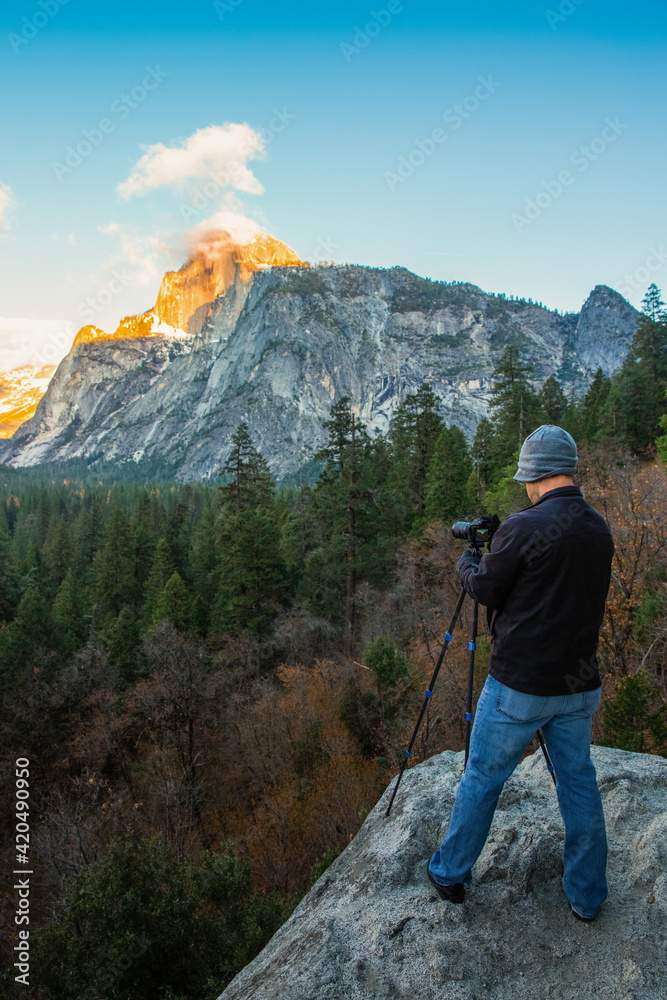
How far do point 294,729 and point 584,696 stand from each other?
19.9 meters

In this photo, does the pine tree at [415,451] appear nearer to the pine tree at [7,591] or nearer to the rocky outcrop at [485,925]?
the rocky outcrop at [485,925]

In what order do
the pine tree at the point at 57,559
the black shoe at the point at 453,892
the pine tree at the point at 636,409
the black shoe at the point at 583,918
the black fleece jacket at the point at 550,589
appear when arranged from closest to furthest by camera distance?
1. the black fleece jacket at the point at 550,589
2. the black shoe at the point at 583,918
3. the black shoe at the point at 453,892
4. the pine tree at the point at 636,409
5. the pine tree at the point at 57,559

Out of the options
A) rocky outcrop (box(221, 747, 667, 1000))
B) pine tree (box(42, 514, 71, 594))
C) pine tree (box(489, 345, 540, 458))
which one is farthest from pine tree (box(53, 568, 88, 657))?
rocky outcrop (box(221, 747, 667, 1000))

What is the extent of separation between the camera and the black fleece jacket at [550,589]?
2.93 meters

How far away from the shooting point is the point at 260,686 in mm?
24922

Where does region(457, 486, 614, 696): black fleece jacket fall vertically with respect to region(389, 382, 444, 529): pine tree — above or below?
below

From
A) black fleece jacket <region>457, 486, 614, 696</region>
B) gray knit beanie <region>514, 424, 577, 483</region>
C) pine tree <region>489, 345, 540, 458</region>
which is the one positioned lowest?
black fleece jacket <region>457, 486, 614, 696</region>

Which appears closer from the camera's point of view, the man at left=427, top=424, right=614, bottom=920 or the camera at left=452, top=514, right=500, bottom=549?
the man at left=427, top=424, right=614, bottom=920

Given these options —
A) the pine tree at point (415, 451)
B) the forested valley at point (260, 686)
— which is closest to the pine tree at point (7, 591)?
the forested valley at point (260, 686)

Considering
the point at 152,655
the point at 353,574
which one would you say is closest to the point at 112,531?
the point at 152,655

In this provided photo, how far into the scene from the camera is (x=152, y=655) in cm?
2633

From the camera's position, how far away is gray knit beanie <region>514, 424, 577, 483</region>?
324 centimetres

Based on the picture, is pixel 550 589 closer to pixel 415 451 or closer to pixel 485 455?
pixel 415 451

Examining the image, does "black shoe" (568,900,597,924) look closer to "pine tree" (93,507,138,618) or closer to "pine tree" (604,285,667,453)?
"pine tree" (604,285,667,453)
